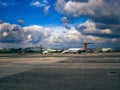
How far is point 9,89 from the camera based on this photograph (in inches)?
498

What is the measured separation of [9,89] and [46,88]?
235cm

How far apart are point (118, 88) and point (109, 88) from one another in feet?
1.81

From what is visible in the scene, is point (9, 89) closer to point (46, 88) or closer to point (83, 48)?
point (46, 88)

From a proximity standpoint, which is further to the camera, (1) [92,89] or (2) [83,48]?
(2) [83,48]

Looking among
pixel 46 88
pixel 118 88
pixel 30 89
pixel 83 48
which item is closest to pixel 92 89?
pixel 118 88

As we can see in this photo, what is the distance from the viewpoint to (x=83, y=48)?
464ft

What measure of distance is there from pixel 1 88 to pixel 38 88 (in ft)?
8.18

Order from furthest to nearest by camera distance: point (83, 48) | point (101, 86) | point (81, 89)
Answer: point (83, 48)
point (101, 86)
point (81, 89)

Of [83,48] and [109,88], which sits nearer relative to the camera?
[109,88]

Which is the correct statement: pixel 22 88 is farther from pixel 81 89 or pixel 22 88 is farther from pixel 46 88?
pixel 81 89

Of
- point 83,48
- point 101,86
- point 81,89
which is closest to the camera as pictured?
point 81,89

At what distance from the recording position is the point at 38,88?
505 inches

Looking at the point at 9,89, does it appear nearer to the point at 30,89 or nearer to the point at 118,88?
the point at 30,89

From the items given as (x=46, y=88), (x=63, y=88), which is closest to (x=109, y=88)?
(x=63, y=88)
